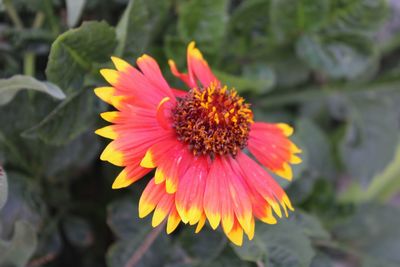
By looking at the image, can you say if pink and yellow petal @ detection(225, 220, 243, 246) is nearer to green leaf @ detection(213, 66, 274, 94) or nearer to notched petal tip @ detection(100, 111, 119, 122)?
notched petal tip @ detection(100, 111, 119, 122)

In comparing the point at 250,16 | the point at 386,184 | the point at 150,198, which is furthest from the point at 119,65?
the point at 386,184


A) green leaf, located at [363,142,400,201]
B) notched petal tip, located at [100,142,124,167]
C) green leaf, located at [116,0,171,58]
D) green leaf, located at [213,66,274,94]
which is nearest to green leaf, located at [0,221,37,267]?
notched petal tip, located at [100,142,124,167]

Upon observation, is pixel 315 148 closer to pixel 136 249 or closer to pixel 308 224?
pixel 308 224

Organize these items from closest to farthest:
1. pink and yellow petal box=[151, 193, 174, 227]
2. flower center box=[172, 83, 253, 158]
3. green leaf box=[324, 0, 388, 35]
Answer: pink and yellow petal box=[151, 193, 174, 227]
flower center box=[172, 83, 253, 158]
green leaf box=[324, 0, 388, 35]

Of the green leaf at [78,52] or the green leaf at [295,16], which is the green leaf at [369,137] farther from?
the green leaf at [78,52]

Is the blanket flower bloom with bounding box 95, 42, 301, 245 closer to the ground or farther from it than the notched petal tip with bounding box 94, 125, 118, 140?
closer to the ground

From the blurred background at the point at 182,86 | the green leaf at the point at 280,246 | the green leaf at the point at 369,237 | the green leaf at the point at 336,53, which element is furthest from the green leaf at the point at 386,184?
the green leaf at the point at 280,246

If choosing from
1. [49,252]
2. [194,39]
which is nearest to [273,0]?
[194,39]
